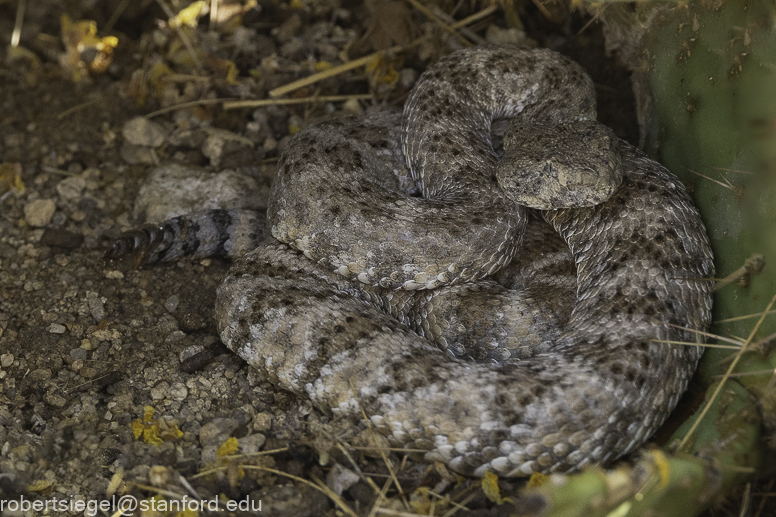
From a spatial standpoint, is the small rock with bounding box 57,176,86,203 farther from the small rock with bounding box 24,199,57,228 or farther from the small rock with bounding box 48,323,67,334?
the small rock with bounding box 48,323,67,334

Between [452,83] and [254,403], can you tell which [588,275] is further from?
[254,403]

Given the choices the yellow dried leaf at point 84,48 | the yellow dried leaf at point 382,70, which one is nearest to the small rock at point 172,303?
the yellow dried leaf at point 382,70

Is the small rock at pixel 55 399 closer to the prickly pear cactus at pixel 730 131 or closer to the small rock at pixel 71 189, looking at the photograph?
the small rock at pixel 71 189

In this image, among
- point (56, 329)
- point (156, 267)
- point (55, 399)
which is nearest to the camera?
point (55, 399)

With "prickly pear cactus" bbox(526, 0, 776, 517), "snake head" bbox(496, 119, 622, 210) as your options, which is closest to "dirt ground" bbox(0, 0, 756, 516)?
"prickly pear cactus" bbox(526, 0, 776, 517)

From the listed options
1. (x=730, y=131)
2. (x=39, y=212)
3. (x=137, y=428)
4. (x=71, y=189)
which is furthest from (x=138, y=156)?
(x=730, y=131)

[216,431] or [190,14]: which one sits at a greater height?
[190,14]

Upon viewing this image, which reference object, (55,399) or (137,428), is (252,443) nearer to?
(137,428)
